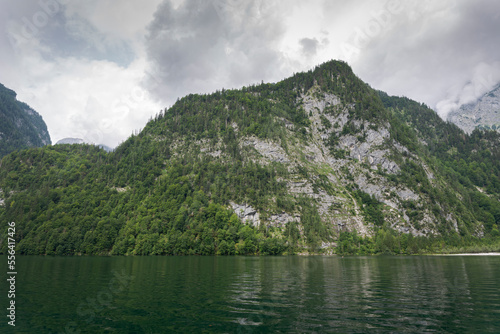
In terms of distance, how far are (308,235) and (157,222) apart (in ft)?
318

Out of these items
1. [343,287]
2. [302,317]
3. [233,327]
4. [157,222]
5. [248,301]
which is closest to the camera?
[233,327]

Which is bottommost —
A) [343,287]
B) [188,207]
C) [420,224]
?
[343,287]

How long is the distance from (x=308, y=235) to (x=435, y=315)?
496 feet

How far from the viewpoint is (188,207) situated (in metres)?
175

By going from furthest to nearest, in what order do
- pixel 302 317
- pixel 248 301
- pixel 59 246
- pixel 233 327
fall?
pixel 59 246 → pixel 248 301 → pixel 302 317 → pixel 233 327

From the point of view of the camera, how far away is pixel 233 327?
16906 mm

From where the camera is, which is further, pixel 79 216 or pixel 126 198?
pixel 126 198

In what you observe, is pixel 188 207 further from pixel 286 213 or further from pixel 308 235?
pixel 308 235

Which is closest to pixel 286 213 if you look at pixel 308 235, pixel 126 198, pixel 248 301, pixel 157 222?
pixel 308 235

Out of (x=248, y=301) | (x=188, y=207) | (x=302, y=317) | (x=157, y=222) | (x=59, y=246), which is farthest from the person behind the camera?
(x=188, y=207)

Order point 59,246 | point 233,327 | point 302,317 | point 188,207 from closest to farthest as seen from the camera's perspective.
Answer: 1. point 233,327
2. point 302,317
3. point 59,246
4. point 188,207

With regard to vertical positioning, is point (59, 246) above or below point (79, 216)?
below

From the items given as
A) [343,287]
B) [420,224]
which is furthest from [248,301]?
[420,224]

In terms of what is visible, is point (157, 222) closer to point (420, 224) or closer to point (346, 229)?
point (346, 229)
